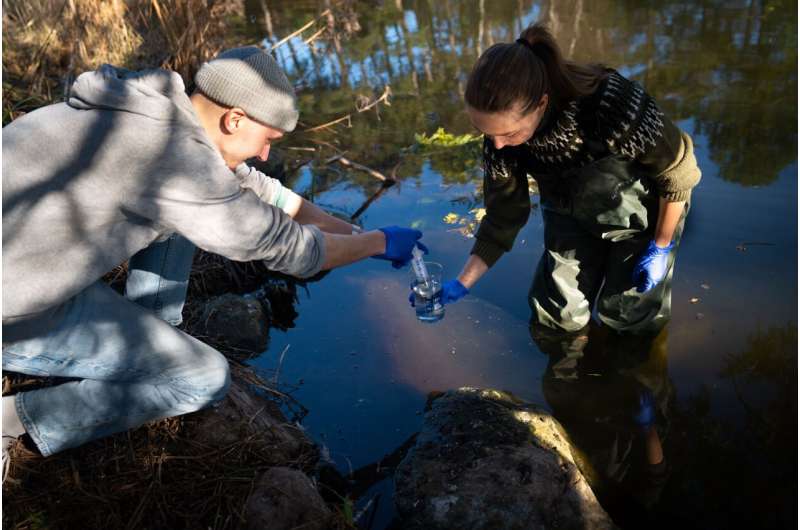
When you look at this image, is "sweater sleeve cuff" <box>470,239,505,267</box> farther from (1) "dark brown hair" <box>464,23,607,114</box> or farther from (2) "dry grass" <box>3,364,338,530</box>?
(2) "dry grass" <box>3,364,338,530</box>

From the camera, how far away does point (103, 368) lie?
92.5 inches

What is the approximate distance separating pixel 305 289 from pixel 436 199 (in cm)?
132

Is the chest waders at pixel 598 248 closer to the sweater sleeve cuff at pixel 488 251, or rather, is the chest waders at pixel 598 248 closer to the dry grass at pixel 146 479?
the sweater sleeve cuff at pixel 488 251

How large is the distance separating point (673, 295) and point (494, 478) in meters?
1.81

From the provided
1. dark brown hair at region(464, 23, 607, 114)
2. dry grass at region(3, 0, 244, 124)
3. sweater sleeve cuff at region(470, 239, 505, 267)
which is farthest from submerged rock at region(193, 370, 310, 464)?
dry grass at region(3, 0, 244, 124)

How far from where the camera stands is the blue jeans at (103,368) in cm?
228

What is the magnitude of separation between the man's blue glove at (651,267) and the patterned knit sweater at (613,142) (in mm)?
278

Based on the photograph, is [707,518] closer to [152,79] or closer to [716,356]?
[716,356]

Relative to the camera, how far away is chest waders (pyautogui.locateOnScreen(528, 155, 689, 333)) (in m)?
2.82

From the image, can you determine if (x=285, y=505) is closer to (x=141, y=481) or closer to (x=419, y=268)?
(x=141, y=481)

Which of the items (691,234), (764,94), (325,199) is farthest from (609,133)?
(764,94)

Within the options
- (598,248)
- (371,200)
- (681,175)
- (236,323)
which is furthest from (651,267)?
(371,200)

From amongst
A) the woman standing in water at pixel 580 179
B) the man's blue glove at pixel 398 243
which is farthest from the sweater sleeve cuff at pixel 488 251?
the man's blue glove at pixel 398 243

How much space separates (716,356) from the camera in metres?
3.32
